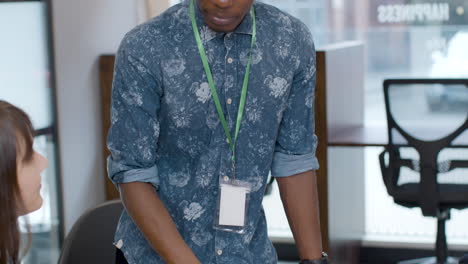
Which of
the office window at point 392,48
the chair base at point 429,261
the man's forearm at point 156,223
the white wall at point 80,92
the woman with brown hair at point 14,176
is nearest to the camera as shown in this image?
the woman with brown hair at point 14,176

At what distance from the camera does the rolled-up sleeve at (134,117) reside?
4.98 ft

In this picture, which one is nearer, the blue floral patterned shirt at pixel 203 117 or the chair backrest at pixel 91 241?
the blue floral patterned shirt at pixel 203 117

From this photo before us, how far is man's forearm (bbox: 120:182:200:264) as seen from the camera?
4.96 ft

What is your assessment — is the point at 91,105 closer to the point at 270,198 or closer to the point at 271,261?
the point at 270,198

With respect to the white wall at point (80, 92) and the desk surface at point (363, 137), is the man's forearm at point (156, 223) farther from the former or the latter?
the desk surface at point (363, 137)

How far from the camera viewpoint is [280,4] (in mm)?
5242

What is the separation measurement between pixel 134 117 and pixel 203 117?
5.1 inches

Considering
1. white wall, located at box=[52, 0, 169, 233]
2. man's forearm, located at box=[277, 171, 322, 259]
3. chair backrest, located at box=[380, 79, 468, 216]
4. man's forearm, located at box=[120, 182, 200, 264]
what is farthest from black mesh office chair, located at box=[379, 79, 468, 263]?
man's forearm, located at box=[120, 182, 200, 264]

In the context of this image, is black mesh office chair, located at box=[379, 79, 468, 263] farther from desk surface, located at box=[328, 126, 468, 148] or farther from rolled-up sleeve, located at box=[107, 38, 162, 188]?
rolled-up sleeve, located at box=[107, 38, 162, 188]

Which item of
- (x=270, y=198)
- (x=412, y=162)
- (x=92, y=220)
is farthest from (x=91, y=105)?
(x=92, y=220)

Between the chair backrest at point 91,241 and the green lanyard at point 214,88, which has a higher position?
the green lanyard at point 214,88

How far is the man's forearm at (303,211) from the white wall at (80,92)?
229 centimetres

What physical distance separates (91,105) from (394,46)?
78.5 inches

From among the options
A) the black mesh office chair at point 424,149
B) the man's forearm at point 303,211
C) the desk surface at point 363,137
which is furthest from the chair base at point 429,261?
the man's forearm at point 303,211
